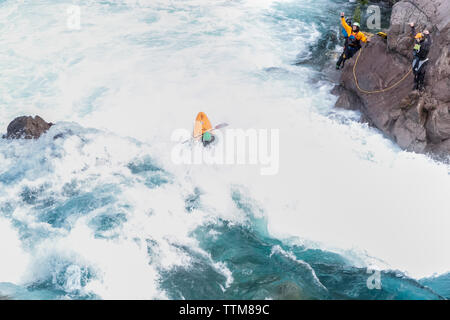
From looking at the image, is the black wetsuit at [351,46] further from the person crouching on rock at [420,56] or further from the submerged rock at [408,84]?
the person crouching on rock at [420,56]

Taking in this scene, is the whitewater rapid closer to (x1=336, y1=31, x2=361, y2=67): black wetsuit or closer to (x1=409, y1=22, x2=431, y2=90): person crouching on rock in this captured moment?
(x1=336, y1=31, x2=361, y2=67): black wetsuit

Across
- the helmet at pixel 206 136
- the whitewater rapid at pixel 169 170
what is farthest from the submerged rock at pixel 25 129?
the helmet at pixel 206 136

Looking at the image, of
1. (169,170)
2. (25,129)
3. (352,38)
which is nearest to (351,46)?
(352,38)

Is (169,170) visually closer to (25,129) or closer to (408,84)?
(25,129)

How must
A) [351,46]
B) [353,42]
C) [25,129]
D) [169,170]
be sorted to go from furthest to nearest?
1. [351,46]
2. [353,42]
3. [25,129]
4. [169,170]

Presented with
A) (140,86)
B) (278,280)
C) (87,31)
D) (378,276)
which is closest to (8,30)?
(87,31)

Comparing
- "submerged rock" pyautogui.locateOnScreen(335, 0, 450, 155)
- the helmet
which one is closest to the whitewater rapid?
"submerged rock" pyautogui.locateOnScreen(335, 0, 450, 155)
